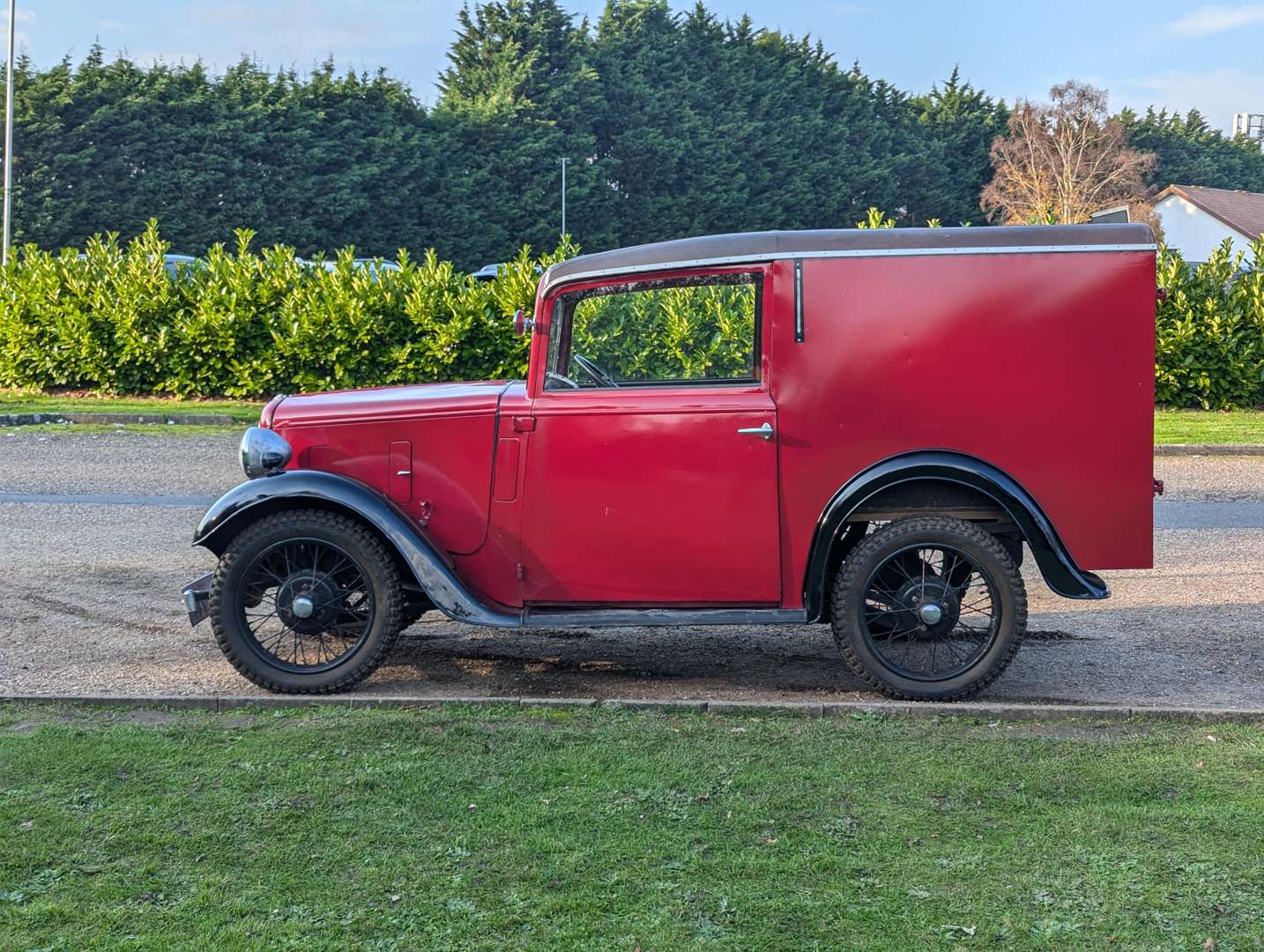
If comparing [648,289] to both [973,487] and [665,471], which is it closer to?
[665,471]

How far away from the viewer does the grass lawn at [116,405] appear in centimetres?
1711

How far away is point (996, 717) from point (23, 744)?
379cm

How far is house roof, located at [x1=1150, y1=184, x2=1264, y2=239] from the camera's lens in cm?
5209

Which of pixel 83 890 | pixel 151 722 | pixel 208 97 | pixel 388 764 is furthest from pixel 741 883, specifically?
pixel 208 97

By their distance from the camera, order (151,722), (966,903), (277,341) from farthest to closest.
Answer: (277,341) < (151,722) < (966,903)

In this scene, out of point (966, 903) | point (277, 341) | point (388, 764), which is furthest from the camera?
point (277, 341)

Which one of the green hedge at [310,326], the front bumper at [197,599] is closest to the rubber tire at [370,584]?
the front bumper at [197,599]

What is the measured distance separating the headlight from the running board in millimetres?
1306

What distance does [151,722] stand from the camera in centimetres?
489

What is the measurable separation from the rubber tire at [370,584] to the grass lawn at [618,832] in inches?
14.8

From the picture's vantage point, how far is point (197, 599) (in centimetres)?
556

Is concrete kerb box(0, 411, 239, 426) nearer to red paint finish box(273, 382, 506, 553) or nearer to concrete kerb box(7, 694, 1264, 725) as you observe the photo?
red paint finish box(273, 382, 506, 553)

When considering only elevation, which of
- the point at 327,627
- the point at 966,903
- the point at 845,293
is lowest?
the point at 966,903

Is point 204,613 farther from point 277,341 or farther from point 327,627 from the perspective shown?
point 277,341
